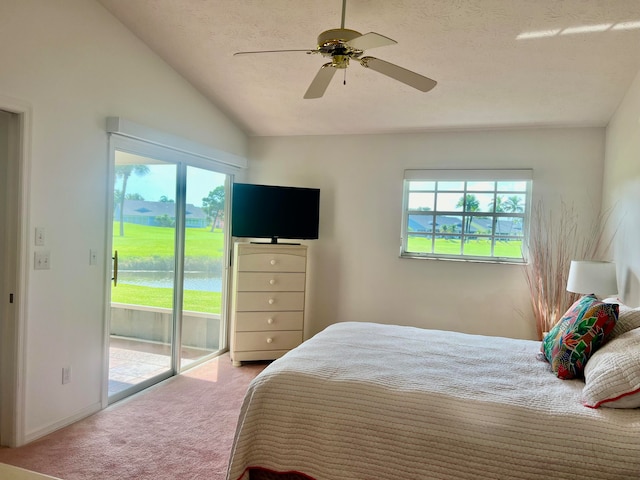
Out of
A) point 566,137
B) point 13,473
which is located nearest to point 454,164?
point 566,137

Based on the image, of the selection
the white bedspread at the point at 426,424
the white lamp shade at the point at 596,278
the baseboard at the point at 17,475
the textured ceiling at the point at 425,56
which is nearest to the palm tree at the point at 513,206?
the textured ceiling at the point at 425,56

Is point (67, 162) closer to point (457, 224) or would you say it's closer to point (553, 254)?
point (457, 224)

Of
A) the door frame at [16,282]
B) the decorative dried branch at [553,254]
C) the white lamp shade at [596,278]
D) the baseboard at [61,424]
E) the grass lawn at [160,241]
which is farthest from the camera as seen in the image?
the decorative dried branch at [553,254]

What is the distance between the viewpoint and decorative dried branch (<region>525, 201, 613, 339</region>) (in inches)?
145

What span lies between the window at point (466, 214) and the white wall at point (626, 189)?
0.66m

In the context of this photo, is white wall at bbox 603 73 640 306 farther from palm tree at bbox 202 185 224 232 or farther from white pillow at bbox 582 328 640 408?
palm tree at bbox 202 185 224 232

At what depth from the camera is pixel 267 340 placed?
417 cm

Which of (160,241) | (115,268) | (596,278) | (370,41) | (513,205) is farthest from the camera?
(513,205)

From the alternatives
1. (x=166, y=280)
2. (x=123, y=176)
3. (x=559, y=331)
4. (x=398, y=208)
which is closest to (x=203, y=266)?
(x=166, y=280)

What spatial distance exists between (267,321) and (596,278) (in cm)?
270

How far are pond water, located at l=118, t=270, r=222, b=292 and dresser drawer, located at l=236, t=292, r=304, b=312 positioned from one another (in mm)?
381

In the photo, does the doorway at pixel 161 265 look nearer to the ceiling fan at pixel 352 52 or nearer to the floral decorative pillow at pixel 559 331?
the ceiling fan at pixel 352 52

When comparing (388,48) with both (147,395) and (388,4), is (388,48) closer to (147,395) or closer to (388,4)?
(388,4)

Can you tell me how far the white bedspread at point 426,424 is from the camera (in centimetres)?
156
